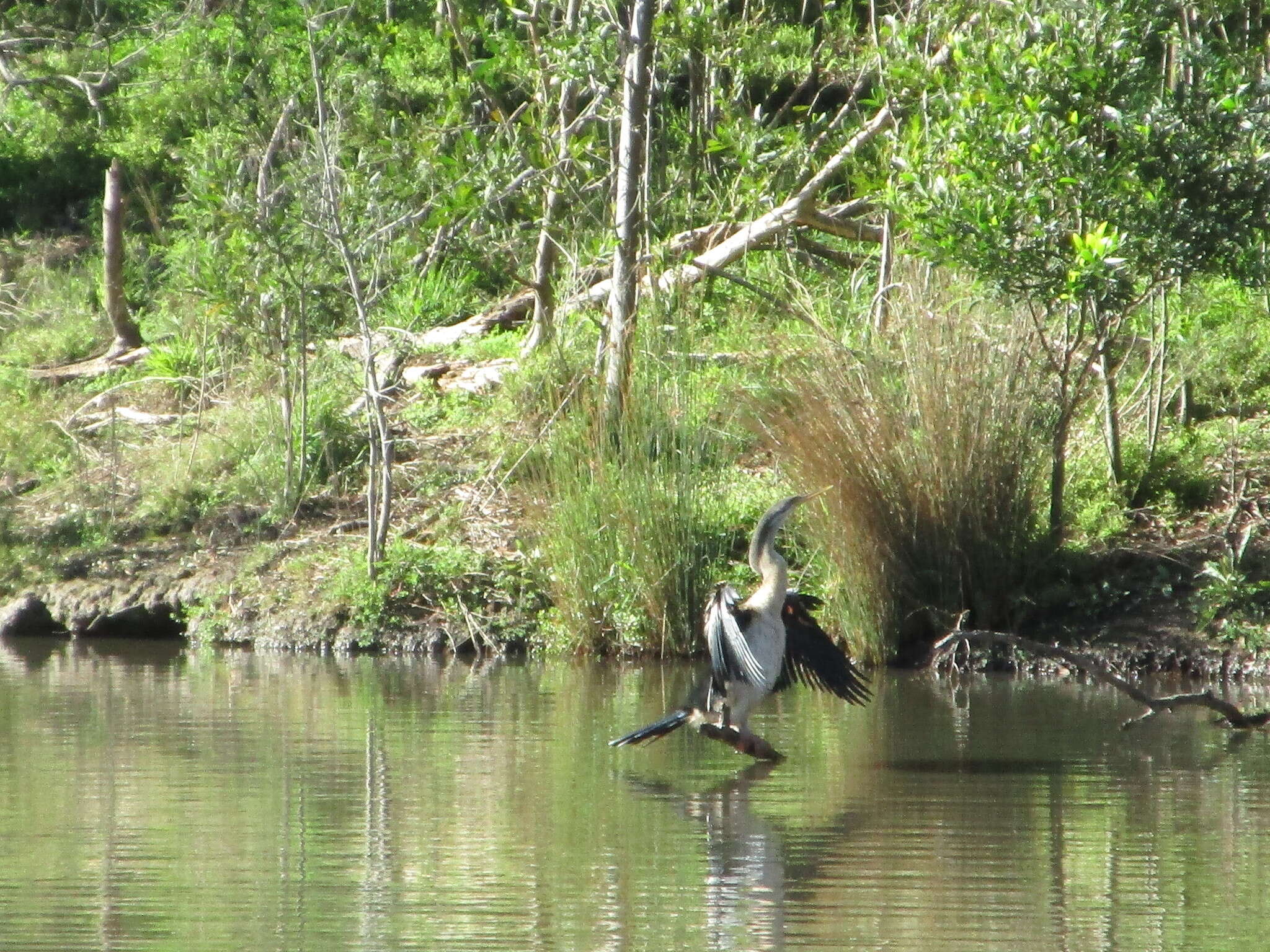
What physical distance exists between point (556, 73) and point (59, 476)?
572 cm

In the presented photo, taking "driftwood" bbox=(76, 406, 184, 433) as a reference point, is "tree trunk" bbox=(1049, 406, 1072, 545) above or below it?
below

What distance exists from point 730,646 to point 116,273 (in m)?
12.5

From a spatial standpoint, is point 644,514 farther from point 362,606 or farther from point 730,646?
point 730,646

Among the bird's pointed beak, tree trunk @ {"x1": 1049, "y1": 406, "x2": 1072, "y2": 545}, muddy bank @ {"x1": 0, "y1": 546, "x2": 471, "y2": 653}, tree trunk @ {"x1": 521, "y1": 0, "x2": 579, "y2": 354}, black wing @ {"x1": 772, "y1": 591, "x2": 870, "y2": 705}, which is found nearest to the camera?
the bird's pointed beak

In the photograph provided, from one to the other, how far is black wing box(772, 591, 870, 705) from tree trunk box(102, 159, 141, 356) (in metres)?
11.9

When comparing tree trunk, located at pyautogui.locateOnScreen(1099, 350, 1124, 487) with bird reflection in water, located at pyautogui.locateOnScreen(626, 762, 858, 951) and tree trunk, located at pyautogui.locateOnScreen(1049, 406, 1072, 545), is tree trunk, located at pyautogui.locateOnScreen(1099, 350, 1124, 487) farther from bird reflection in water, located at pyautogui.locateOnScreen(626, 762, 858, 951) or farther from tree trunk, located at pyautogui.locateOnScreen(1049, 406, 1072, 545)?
bird reflection in water, located at pyautogui.locateOnScreen(626, 762, 858, 951)

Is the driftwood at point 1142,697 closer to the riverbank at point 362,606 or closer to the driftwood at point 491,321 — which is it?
the riverbank at point 362,606

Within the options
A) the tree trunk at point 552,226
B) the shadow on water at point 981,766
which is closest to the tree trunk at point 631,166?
the tree trunk at point 552,226

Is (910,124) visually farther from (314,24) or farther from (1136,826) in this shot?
(1136,826)

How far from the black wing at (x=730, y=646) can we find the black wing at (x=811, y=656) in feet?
2.07

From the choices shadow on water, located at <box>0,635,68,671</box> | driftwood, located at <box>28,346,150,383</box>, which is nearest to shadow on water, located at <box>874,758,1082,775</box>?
shadow on water, located at <box>0,635,68,671</box>

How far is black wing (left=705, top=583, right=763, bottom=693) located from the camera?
7602 mm

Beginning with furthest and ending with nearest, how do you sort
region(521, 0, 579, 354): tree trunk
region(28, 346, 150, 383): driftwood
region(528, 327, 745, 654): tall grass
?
region(28, 346, 150, 383): driftwood, region(521, 0, 579, 354): tree trunk, region(528, 327, 745, 654): tall grass

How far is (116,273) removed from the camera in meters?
18.3
